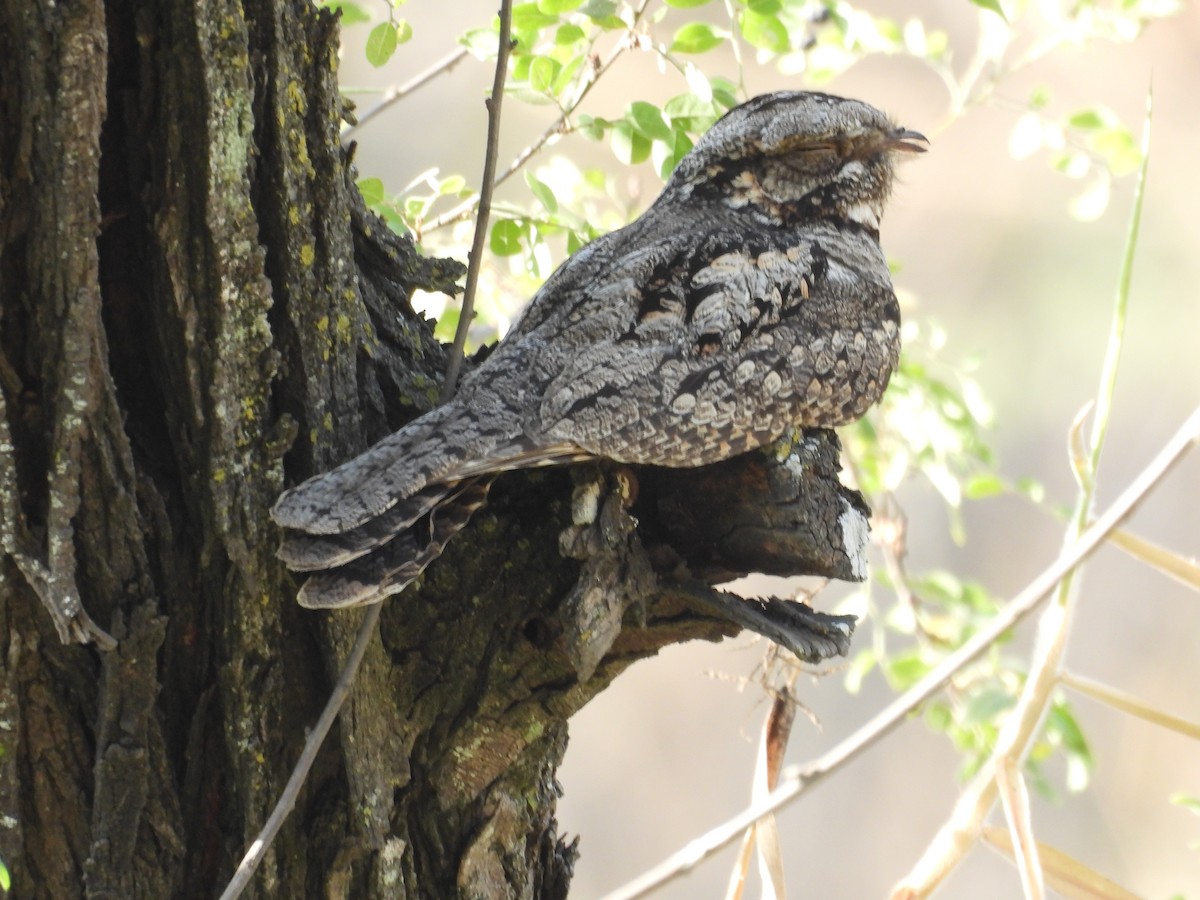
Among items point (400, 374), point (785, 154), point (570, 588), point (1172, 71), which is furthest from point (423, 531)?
point (1172, 71)

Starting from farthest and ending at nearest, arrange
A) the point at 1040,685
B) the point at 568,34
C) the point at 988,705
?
the point at 988,705, the point at 568,34, the point at 1040,685

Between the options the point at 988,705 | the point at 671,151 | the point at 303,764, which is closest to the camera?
the point at 303,764

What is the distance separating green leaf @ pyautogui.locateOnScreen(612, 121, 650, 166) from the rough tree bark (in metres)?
0.60

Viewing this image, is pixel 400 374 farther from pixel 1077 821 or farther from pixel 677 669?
pixel 1077 821

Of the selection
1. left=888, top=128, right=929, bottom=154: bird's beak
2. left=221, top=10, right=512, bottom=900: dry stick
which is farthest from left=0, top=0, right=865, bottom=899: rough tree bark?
left=888, top=128, right=929, bottom=154: bird's beak

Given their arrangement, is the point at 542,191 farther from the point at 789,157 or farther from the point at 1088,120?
the point at 1088,120

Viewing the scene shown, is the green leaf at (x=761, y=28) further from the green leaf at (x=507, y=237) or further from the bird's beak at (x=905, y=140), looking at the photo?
the green leaf at (x=507, y=237)

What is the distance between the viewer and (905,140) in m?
2.30

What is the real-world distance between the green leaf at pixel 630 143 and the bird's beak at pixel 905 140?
1.87 ft

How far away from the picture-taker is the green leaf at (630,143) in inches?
80.7

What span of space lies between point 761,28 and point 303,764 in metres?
1.52

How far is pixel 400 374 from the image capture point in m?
1.69

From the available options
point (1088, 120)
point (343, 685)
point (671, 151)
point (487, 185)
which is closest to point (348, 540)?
point (343, 685)

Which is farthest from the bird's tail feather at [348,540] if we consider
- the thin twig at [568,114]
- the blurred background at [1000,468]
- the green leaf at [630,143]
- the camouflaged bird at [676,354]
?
the blurred background at [1000,468]
